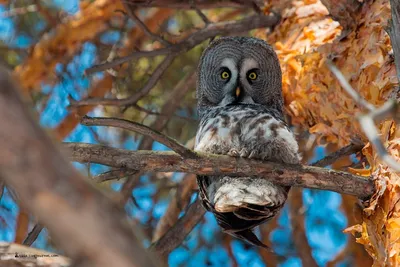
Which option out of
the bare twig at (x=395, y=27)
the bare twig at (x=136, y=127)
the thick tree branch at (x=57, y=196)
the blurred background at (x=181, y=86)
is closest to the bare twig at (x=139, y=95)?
the blurred background at (x=181, y=86)

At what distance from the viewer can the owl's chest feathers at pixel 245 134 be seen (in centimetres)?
258

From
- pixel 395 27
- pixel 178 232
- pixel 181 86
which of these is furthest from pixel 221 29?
pixel 395 27

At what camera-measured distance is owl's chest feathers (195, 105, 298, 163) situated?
258cm

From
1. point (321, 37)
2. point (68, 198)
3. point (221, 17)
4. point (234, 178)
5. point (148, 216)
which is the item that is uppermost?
point (221, 17)

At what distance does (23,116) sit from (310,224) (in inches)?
183

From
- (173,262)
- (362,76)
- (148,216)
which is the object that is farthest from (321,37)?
(173,262)

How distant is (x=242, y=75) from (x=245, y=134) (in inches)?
27.0

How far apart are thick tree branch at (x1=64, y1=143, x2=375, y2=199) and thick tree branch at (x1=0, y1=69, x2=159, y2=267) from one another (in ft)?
3.79

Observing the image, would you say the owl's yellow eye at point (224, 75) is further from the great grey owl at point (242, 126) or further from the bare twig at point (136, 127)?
the bare twig at point (136, 127)

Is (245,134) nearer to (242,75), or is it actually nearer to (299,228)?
(242,75)

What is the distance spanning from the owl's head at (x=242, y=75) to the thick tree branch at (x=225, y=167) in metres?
0.91

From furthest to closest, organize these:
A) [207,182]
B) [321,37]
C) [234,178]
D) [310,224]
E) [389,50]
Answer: [310,224] → [321,37] → [389,50] → [207,182] → [234,178]

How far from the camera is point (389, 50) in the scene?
2842mm

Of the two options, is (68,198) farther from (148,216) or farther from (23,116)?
(148,216)
